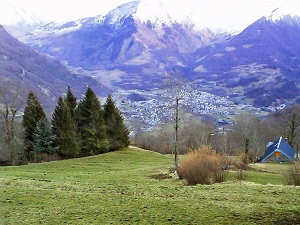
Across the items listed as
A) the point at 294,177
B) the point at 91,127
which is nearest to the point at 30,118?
the point at 91,127

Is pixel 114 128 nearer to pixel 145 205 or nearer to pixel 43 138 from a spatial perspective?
pixel 43 138

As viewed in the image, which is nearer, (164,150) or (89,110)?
(89,110)

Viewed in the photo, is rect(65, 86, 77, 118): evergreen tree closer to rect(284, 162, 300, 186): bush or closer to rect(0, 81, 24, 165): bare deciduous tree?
rect(0, 81, 24, 165): bare deciduous tree

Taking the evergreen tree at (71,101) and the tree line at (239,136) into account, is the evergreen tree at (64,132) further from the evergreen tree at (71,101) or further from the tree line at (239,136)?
the tree line at (239,136)

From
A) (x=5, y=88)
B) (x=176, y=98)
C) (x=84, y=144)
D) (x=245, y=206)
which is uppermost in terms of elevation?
(x=5, y=88)

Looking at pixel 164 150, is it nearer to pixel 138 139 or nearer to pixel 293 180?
pixel 138 139

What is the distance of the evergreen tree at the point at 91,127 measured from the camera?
53781 millimetres

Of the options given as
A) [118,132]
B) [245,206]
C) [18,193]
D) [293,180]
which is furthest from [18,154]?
[245,206]

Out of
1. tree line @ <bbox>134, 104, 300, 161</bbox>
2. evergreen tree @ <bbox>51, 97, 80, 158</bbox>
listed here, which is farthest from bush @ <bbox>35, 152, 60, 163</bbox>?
tree line @ <bbox>134, 104, 300, 161</bbox>

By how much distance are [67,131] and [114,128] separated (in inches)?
335

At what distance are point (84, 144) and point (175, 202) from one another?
41.3 meters

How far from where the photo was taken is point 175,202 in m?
14.5

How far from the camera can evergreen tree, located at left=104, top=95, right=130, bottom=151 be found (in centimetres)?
5675

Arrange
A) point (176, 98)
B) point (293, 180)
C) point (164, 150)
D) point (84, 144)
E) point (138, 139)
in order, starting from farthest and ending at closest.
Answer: point (138, 139) → point (164, 150) → point (84, 144) → point (176, 98) → point (293, 180)
